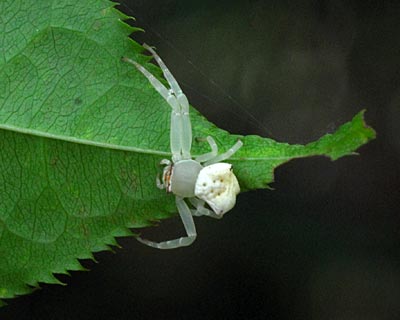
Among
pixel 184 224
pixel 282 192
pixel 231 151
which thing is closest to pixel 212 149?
pixel 231 151

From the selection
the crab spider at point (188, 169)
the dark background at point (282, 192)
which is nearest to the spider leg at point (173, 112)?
the crab spider at point (188, 169)

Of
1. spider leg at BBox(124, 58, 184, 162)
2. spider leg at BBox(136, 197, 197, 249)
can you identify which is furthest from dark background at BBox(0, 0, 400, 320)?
spider leg at BBox(124, 58, 184, 162)

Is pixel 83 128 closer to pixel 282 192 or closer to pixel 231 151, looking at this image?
pixel 231 151

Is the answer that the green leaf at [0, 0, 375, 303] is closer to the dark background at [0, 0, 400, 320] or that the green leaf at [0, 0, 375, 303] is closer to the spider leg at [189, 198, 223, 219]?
the spider leg at [189, 198, 223, 219]

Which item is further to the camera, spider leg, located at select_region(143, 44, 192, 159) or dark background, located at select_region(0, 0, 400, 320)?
dark background, located at select_region(0, 0, 400, 320)

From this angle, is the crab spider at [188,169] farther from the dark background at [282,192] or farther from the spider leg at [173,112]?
the dark background at [282,192]

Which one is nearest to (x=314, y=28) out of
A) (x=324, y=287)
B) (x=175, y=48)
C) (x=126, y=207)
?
(x=175, y=48)
